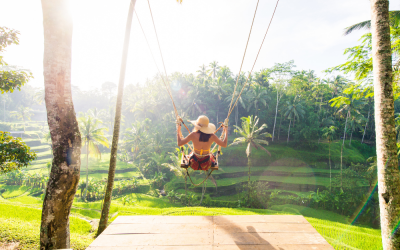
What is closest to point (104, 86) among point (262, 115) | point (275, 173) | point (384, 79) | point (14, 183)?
point (14, 183)

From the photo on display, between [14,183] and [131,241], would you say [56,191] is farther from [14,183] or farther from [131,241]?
[14,183]

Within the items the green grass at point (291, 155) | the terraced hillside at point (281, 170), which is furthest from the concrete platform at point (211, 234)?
the green grass at point (291, 155)

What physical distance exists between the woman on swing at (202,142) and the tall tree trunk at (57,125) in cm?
200

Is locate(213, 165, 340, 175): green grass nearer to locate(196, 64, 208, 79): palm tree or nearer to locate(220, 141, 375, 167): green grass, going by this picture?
locate(220, 141, 375, 167): green grass

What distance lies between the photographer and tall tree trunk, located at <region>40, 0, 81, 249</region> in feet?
10.5

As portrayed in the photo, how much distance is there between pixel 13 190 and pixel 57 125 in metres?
25.2

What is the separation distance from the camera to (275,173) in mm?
23672

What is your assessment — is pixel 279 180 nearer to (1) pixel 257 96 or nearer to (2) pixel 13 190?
(1) pixel 257 96

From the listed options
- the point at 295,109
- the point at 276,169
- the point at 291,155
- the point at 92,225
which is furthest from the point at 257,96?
the point at 92,225

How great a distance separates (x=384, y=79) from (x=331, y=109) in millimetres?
38895

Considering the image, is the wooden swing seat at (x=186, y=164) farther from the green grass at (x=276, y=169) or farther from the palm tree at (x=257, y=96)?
the palm tree at (x=257, y=96)

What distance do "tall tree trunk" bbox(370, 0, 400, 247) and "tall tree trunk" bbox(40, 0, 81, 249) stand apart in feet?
15.2

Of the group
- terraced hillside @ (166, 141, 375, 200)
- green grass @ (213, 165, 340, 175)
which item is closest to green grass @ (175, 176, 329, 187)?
terraced hillside @ (166, 141, 375, 200)

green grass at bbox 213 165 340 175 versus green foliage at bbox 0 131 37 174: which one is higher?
green foliage at bbox 0 131 37 174
